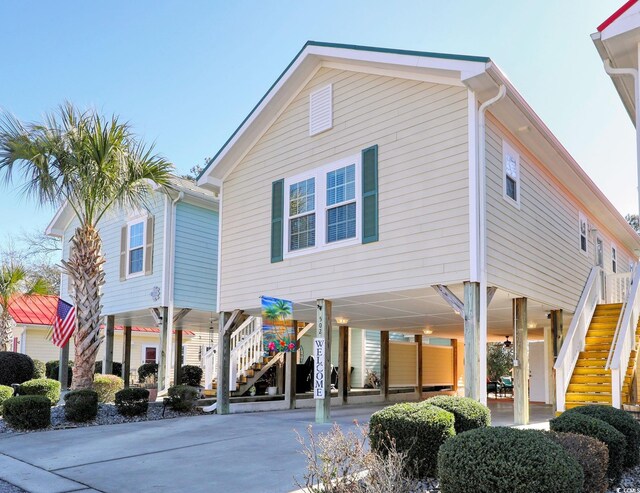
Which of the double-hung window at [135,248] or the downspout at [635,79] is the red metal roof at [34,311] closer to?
the double-hung window at [135,248]

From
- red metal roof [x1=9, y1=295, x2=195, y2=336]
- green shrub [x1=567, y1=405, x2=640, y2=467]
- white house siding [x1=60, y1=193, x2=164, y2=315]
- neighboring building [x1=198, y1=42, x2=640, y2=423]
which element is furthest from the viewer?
red metal roof [x1=9, y1=295, x2=195, y2=336]

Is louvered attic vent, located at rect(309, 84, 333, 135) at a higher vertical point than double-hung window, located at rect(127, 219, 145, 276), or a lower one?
higher

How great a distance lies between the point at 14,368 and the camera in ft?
56.6

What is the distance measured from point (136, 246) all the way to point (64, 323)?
4.15 meters

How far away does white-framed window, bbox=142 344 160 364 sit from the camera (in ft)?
97.7

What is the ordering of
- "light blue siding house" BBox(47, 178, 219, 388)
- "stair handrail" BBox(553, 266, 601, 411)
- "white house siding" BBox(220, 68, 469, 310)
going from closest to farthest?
"white house siding" BBox(220, 68, 469, 310) → "stair handrail" BBox(553, 266, 601, 411) → "light blue siding house" BBox(47, 178, 219, 388)

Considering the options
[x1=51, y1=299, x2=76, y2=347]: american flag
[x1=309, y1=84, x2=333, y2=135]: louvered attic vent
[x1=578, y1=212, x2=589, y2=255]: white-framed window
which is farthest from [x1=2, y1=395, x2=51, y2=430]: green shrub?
[x1=578, y1=212, x2=589, y2=255]: white-framed window

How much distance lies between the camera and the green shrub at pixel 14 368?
17078 mm

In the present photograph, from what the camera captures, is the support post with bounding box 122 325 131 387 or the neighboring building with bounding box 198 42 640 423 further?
the support post with bounding box 122 325 131 387

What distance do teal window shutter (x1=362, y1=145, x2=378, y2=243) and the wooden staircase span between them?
5135 mm

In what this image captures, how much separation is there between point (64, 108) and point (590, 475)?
40.1ft

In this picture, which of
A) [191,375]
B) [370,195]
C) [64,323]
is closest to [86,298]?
[64,323]

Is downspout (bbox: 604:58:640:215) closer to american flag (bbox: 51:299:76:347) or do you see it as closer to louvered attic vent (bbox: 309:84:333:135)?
louvered attic vent (bbox: 309:84:333:135)

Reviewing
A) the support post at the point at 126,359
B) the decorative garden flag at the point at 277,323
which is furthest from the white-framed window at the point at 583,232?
the support post at the point at 126,359
